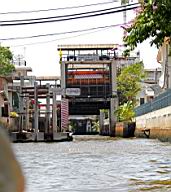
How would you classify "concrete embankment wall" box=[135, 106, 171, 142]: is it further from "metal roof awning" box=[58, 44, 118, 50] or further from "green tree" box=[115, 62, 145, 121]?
"metal roof awning" box=[58, 44, 118, 50]

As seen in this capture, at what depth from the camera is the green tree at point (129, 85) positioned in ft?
215

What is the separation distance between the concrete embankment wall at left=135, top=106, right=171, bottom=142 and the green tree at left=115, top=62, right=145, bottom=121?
4.84 metres

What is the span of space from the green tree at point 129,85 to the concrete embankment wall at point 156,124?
4835 mm

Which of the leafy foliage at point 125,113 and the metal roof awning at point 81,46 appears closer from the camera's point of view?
the leafy foliage at point 125,113

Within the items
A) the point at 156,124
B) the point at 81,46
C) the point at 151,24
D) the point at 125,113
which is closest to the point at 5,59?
the point at 156,124

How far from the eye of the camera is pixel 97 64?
71688 millimetres

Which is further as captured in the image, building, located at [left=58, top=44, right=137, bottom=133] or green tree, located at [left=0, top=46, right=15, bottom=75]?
building, located at [left=58, top=44, right=137, bottom=133]

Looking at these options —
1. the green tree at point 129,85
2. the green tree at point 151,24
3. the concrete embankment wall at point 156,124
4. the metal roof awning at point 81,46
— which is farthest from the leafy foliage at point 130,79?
the green tree at point 151,24

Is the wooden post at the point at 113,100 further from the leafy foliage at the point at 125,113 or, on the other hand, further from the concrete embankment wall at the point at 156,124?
the concrete embankment wall at the point at 156,124

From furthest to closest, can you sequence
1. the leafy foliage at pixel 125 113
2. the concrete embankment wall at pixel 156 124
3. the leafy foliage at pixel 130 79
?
the leafy foliage at pixel 125 113
the leafy foliage at pixel 130 79
the concrete embankment wall at pixel 156 124

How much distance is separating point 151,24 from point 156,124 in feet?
132

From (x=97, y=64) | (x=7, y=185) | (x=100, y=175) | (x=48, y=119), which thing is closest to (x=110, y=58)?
(x=97, y=64)

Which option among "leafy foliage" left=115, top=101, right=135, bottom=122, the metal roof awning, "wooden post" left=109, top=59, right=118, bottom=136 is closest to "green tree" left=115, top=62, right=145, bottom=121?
"leafy foliage" left=115, top=101, right=135, bottom=122

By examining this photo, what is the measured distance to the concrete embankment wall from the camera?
40312 mm
